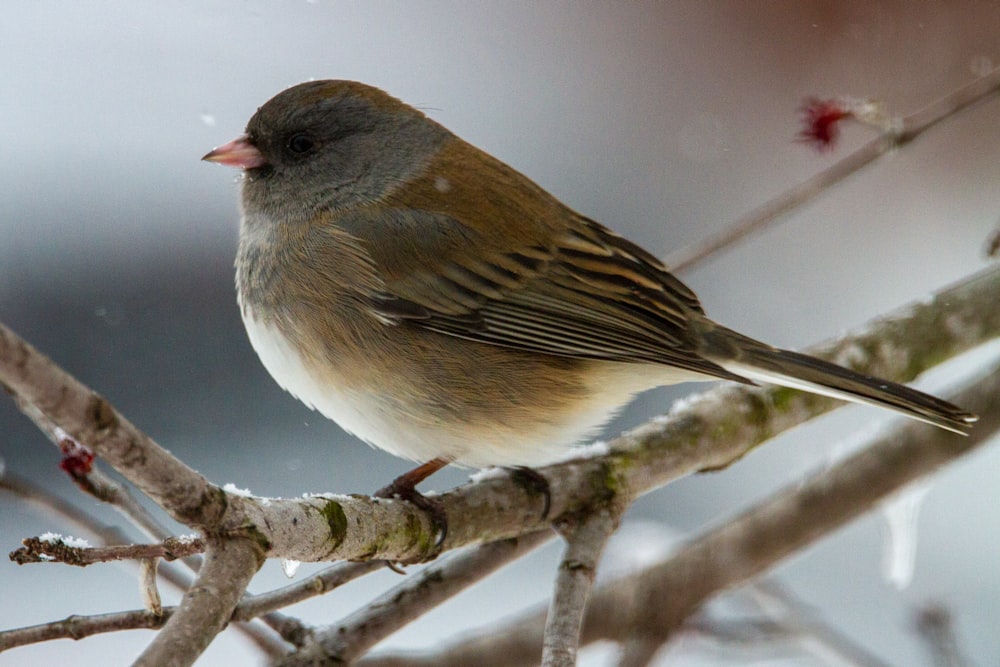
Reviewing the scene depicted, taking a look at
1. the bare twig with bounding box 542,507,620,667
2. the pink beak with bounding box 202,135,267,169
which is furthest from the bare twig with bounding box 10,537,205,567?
the pink beak with bounding box 202,135,267,169

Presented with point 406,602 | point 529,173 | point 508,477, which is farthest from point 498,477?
point 529,173

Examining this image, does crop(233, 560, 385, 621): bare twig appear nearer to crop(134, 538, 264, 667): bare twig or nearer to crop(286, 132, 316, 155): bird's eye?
crop(134, 538, 264, 667): bare twig

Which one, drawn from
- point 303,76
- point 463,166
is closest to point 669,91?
point 303,76

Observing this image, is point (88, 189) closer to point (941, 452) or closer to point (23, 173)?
point (23, 173)

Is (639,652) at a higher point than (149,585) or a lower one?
higher

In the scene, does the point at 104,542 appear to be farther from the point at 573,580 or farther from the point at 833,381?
the point at 833,381

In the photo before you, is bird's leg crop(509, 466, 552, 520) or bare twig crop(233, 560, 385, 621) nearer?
bare twig crop(233, 560, 385, 621)

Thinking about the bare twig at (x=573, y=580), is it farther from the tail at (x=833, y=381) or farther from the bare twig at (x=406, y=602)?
the tail at (x=833, y=381)
